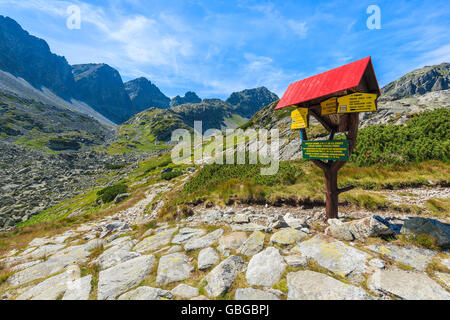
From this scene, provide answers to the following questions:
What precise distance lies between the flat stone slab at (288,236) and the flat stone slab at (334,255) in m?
0.25

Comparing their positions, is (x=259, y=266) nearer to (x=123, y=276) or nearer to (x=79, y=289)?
(x=123, y=276)

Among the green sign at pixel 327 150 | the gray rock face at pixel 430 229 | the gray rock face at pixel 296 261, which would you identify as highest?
the green sign at pixel 327 150

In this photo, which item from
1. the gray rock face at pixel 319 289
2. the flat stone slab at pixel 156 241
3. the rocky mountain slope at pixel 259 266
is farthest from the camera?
the flat stone slab at pixel 156 241

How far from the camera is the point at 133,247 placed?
694cm

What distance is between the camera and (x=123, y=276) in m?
4.68

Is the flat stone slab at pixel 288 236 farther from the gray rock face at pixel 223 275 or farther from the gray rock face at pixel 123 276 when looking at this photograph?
the gray rock face at pixel 123 276

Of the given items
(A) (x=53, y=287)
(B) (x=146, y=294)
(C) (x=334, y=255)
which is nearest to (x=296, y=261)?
(C) (x=334, y=255)

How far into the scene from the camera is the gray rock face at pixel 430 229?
4.44 m

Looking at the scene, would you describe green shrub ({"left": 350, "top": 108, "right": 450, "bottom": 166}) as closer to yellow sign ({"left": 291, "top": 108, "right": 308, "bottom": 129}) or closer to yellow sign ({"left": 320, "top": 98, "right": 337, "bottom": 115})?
yellow sign ({"left": 291, "top": 108, "right": 308, "bottom": 129})

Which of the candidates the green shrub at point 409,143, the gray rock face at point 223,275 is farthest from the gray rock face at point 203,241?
the green shrub at point 409,143

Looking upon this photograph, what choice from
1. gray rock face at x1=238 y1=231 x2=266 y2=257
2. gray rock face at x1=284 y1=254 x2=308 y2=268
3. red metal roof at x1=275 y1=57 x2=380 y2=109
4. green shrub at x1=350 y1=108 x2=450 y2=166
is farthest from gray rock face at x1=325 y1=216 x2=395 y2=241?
green shrub at x1=350 y1=108 x2=450 y2=166

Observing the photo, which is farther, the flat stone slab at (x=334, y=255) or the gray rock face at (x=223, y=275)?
the flat stone slab at (x=334, y=255)
